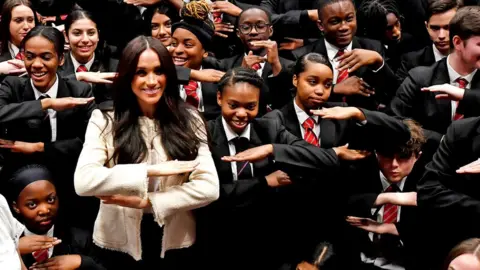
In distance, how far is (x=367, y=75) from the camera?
181 inches

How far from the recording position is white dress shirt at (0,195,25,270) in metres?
3.03

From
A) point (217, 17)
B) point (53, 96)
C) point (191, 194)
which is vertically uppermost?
point (217, 17)

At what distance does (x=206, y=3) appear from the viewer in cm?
504

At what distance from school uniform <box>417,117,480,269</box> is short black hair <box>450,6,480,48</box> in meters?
0.60

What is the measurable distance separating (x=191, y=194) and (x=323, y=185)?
34.8 inches

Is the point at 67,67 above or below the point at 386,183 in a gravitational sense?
above

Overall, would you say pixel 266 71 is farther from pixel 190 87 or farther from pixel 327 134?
pixel 327 134

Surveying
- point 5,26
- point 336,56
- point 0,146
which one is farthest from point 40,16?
point 336,56

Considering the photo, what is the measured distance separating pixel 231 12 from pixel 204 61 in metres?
0.66

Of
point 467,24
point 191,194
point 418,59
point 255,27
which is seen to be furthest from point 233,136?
point 418,59

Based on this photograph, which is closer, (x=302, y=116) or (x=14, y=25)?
(x=302, y=116)

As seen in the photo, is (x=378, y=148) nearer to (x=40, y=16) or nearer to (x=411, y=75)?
(x=411, y=75)

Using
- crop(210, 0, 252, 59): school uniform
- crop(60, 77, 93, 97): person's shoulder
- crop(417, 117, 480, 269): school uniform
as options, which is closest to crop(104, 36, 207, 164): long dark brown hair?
crop(60, 77, 93, 97): person's shoulder

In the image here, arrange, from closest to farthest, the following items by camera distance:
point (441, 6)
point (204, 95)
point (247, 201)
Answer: point (247, 201) < point (204, 95) < point (441, 6)
